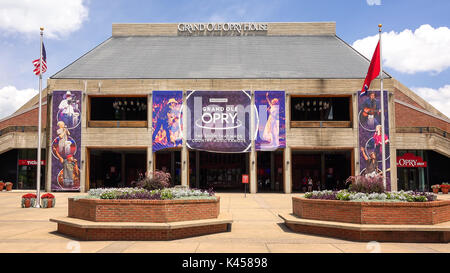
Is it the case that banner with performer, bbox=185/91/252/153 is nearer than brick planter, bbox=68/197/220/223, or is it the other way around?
brick planter, bbox=68/197/220/223

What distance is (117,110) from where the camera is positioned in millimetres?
42406

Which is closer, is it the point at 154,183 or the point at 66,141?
the point at 154,183

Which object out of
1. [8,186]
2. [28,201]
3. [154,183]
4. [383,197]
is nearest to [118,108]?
[8,186]

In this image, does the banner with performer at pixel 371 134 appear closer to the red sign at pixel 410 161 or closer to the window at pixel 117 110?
the red sign at pixel 410 161

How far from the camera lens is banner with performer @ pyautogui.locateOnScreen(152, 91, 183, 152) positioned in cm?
3438

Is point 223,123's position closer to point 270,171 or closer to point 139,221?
point 270,171

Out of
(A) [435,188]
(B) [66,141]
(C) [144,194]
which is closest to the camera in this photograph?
(C) [144,194]

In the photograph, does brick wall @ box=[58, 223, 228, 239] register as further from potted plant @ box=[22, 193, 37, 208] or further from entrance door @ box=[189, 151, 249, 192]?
entrance door @ box=[189, 151, 249, 192]

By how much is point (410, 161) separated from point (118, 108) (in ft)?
109

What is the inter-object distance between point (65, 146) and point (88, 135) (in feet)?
8.05

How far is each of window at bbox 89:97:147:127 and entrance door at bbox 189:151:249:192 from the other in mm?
8480

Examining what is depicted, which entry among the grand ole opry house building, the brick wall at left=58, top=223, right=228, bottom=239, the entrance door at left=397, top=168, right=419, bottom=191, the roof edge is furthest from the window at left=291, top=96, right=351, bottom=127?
the brick wall at left=58, top=223, right=228, bottom=239
